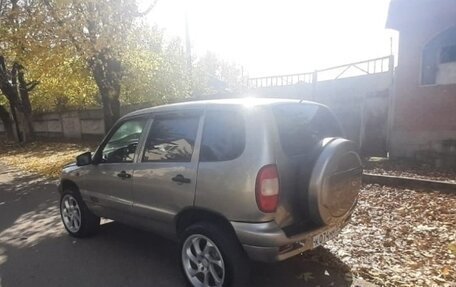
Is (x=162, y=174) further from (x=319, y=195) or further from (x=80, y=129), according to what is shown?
(x=80, y=129)

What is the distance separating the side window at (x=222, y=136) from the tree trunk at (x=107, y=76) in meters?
8.71

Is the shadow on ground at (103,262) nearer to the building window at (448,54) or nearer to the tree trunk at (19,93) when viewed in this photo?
the building window at (448,54)

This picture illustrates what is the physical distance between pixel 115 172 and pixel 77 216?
4.44ft

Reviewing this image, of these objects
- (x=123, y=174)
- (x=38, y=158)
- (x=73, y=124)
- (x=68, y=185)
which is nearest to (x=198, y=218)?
(x=123, y=174)

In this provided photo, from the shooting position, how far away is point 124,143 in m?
4.55

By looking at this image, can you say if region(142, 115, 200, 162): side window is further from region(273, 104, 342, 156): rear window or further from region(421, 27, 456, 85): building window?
region(421, 27, 456, 85): building window

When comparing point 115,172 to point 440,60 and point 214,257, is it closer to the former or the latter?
point 214,257

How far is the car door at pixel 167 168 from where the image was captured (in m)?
3.58

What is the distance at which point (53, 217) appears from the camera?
21.1 ft

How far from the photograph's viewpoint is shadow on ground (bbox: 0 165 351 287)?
381cm

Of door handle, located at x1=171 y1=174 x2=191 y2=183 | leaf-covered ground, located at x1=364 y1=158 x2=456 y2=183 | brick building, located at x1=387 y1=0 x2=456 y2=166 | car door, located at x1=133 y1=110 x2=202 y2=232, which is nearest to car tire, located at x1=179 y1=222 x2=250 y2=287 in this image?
car door, located at x1=133 y1=110 x2=202 y2=232

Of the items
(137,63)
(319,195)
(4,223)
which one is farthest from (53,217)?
(137,63)

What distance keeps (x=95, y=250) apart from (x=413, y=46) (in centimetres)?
916

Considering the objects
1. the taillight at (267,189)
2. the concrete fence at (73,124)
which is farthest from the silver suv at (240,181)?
the concrete fence at (73,124)
